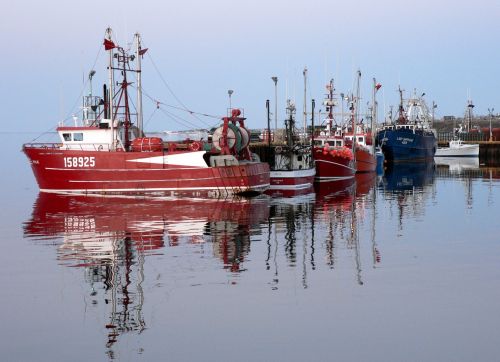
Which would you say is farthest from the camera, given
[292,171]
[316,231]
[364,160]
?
[364,160]

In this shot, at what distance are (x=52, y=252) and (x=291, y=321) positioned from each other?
11121mm

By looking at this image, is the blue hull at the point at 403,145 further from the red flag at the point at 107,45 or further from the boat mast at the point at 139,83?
the red flag at the point at 107,45

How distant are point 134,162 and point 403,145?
5340cm

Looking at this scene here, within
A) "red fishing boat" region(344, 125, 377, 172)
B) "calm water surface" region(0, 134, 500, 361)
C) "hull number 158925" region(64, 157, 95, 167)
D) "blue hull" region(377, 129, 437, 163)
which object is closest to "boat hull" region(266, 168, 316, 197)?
"hull number 158925" region(64, 157, 95, 167)

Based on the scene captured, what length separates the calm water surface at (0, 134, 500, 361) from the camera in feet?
44.5

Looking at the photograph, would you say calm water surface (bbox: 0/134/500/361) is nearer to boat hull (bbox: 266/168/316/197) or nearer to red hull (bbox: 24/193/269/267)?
red hull (bbox: 24/193/269/267)

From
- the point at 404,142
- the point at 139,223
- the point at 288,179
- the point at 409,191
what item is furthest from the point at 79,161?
the point at 404,142

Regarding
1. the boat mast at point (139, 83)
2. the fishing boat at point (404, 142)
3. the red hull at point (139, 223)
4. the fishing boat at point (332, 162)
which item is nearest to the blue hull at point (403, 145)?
the fishing boat at point (404, 142)

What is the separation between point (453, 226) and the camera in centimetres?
3083

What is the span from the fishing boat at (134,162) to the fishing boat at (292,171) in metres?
3.89

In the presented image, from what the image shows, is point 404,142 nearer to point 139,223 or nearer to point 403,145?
point 403,145

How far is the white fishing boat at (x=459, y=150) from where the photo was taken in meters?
108

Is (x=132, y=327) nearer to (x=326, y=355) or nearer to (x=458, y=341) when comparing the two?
(x=326, y=355)

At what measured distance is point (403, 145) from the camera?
91.1m
